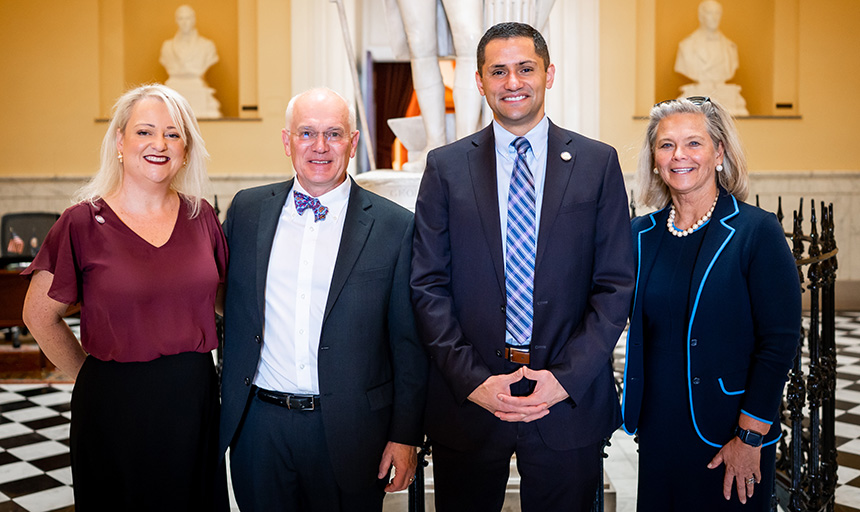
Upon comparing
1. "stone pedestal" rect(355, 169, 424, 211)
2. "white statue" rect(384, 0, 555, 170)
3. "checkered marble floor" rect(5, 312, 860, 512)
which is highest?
"white statue" rect(384, 0, 555, 170)

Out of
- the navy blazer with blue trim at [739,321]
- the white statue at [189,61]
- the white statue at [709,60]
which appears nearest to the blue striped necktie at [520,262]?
the navy blazer with blue trim at [739,321]

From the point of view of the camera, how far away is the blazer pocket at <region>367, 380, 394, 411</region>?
1.97 meters

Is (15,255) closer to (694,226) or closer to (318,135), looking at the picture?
(318,135)

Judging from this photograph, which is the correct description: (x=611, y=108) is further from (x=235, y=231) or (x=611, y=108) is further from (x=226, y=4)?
(x=235, y=231)

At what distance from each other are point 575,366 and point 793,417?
156 centimetres

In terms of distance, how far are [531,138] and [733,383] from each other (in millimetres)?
842

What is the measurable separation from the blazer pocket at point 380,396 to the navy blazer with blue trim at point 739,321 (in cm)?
80

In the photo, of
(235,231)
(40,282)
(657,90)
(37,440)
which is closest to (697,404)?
(235,231)

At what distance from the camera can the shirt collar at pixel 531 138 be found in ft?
6.44

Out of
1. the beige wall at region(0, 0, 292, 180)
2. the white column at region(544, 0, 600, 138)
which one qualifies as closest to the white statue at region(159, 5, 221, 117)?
the beige wall at region(0, 0, 292, 180)

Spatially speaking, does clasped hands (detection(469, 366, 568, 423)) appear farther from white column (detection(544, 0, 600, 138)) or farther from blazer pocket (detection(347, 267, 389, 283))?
white column (detection(544, 0, 600, 138))

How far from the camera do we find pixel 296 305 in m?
1.96

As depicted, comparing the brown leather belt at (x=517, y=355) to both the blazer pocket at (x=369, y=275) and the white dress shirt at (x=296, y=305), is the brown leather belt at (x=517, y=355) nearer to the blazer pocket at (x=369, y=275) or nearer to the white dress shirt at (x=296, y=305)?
the blazer pocket at (x=369, y=275)

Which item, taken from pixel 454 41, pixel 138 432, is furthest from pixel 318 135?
pixel 454 41
